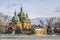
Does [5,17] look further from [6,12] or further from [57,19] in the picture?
[57,19]

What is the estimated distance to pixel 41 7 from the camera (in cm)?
716

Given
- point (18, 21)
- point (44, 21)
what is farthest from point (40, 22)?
point (18, 21)

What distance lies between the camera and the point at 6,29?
7078mm

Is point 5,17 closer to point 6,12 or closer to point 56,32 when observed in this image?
point 6,12

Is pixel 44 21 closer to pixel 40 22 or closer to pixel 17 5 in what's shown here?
pixel 40 22

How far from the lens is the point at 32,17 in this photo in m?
7.11

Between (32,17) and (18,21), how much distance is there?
1.22 feet

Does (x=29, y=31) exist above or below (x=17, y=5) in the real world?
below

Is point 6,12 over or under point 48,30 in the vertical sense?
over

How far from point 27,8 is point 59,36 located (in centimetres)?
109

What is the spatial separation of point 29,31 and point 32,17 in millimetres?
365

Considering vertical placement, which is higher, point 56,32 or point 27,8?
point 27,8

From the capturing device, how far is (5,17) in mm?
7043

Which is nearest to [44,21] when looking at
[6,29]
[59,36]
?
[59,36]
